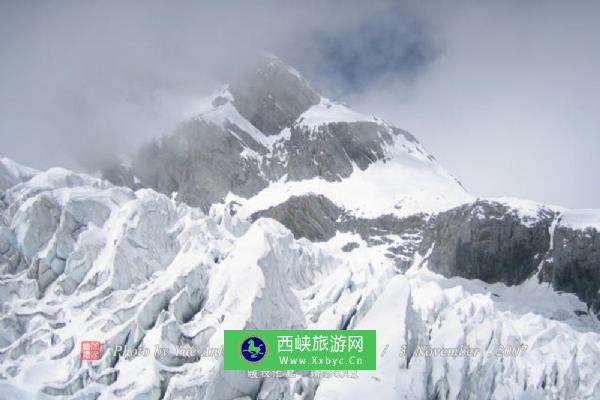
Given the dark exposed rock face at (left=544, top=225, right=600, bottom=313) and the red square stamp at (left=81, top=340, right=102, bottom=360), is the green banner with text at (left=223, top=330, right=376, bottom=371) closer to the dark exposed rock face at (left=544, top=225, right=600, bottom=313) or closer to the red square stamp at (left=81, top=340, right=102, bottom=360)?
the red square stamp at (left=81, top=340, right=102, bottom=360)

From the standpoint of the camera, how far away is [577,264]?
172875mm

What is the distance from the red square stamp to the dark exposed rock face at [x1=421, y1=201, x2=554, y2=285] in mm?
128729

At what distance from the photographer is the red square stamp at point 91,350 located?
69125 millimetres

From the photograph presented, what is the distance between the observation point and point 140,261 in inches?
3324

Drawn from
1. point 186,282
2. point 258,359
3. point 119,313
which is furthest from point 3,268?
point 258,359

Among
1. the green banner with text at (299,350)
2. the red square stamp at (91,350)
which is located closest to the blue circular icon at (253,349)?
the green banner with text at (299,350)

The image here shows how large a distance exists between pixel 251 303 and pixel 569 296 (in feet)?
417

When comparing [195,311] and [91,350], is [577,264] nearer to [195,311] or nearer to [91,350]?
[195,311]

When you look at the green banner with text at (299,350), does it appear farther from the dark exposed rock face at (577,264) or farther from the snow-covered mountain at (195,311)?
the dark exposed rock face at (577,264)

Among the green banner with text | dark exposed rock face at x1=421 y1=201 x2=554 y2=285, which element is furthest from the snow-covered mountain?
dark exposed rock face at x1=421 y1=201 x2=554 y2=285

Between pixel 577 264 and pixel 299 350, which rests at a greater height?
pixel 577 264

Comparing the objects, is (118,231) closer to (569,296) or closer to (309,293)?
(309,293)

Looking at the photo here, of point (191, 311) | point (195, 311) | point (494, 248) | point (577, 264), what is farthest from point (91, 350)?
point (577, 264)

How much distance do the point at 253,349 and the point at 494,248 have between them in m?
137
